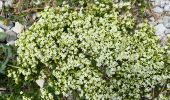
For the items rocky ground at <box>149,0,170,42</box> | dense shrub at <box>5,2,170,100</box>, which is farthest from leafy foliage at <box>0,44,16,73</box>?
rocky ground at <box>149,0,170,42</box>

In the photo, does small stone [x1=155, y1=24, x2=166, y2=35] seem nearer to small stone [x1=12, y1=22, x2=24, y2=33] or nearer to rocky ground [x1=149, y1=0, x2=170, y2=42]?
rocky ground [x1=149, y1=0, x2=170, y2=42]

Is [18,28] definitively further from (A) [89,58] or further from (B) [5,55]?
(A) [89,58]

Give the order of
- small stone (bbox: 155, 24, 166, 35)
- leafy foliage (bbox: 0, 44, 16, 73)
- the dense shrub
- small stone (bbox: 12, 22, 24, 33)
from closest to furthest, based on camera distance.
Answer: the dense shrub
leafy foliage (bbox: 0, 44, 16, 73)
small stone (bbox: 155, 24, 166, 35)
small stone (bbox: 12, 22, 24, 33)

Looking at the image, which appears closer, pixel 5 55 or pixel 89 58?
pixel 89 58

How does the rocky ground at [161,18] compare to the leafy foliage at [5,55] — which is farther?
the rocky ground at [161,18]

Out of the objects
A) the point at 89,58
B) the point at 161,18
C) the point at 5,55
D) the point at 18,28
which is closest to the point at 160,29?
the point at 161,18

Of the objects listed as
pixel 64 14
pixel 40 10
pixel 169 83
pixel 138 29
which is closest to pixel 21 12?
pixel 40 10

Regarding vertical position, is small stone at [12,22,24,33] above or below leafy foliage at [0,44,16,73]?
above

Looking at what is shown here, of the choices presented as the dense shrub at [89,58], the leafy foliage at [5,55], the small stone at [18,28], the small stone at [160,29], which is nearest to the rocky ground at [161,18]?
the small stone at [160,29]

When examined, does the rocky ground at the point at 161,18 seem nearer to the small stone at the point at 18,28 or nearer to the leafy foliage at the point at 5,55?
the small stone at the point at 18,28
